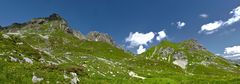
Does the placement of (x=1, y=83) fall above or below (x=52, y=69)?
below

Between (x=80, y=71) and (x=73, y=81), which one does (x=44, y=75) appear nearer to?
(x=73, y=81)

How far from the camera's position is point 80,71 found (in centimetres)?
4572

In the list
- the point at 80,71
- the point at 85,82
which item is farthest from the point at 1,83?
the point at 80,71

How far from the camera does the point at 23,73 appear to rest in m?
33.5

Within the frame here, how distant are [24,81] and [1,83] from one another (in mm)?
2490

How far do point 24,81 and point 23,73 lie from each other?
2015 mm

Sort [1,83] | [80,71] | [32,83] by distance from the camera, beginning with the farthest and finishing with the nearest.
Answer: [80,71], [32,83], [1,83]

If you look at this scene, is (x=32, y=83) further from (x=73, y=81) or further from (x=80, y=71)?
(x=80, y=71)

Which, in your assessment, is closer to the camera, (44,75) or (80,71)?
(44,75)

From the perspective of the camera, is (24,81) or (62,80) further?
(62,80)

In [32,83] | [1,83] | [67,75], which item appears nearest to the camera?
[1,83]

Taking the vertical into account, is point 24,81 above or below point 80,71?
below

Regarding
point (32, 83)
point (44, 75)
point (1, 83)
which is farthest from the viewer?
point (44, 75)

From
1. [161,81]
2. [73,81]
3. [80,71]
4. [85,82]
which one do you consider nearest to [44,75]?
[73,81]
